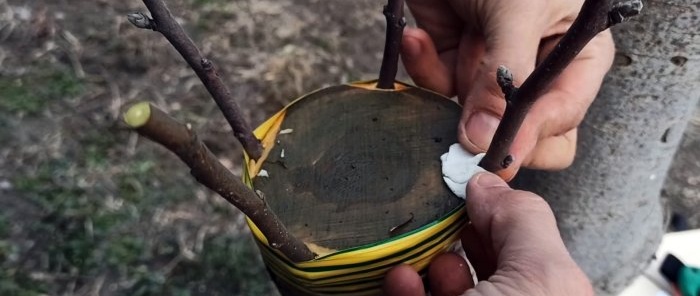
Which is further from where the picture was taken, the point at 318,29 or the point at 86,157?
the point at 318,29

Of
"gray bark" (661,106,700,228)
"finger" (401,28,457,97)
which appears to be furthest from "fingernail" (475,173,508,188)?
"gray bark" (661,106,700,228)

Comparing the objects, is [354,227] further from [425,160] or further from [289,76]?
[289,76]

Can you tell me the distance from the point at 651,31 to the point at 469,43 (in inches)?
13.4

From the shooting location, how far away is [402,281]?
0.96 m

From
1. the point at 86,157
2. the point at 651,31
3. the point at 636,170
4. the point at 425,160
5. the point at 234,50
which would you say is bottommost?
the point at 86,157

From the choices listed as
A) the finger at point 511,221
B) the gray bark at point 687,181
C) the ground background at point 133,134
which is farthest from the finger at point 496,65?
the gray bark at point 687,181

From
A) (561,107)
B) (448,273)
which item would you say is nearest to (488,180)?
(448,273)

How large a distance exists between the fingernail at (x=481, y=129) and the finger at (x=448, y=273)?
0.17 m

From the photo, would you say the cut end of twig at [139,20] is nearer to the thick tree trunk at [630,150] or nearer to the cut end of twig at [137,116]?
the cut end of twig at [137,116]

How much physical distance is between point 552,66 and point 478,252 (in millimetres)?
420

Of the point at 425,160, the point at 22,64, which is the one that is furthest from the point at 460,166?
the point at 22,64

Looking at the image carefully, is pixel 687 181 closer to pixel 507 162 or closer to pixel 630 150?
pixel 630 150

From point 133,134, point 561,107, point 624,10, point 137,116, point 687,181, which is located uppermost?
point 624,10

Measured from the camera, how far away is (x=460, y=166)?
1024 mm
